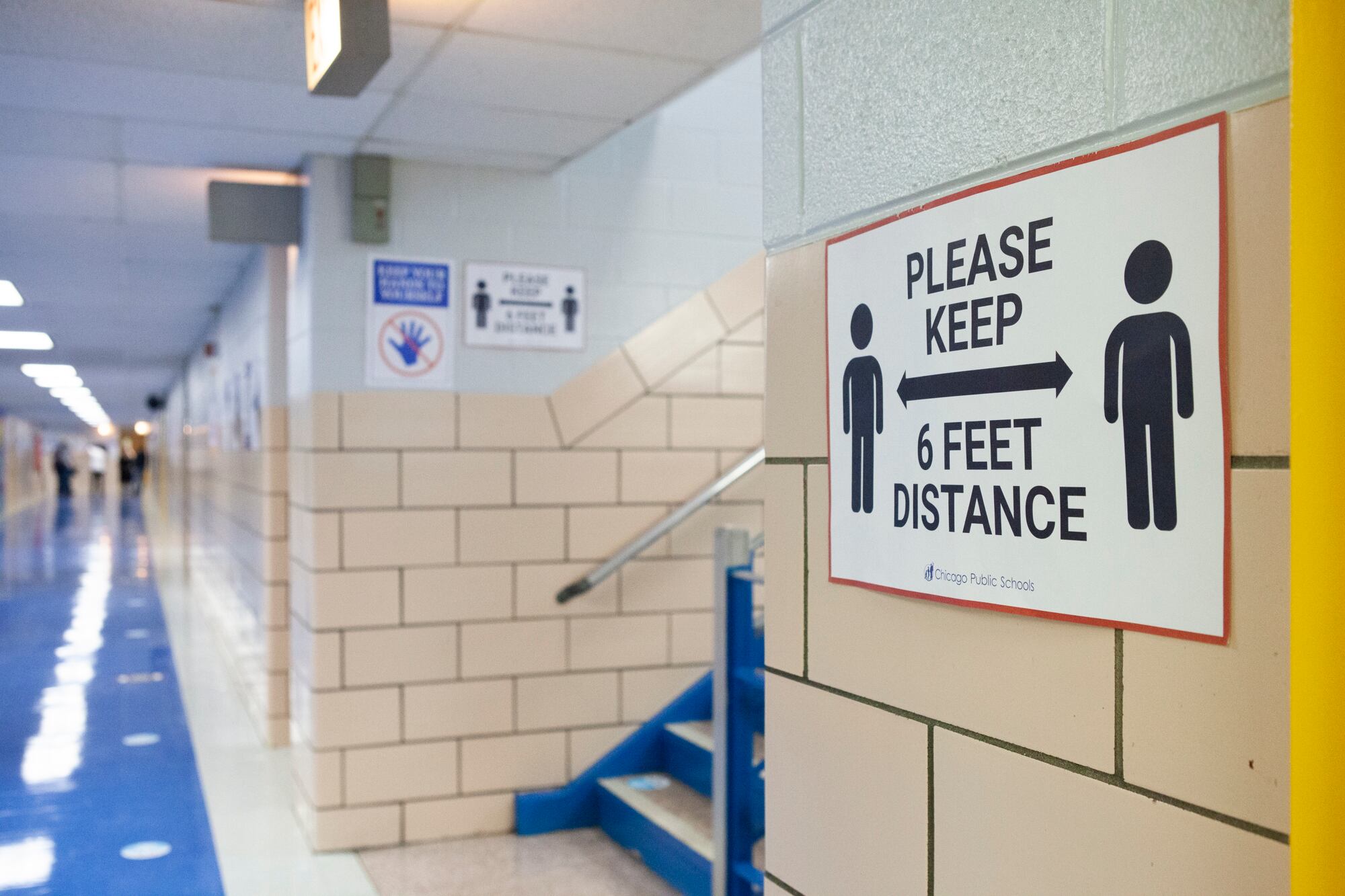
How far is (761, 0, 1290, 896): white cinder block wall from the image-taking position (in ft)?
2.55

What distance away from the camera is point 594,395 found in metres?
3.79

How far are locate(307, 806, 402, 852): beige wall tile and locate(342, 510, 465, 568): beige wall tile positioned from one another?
2.61ft

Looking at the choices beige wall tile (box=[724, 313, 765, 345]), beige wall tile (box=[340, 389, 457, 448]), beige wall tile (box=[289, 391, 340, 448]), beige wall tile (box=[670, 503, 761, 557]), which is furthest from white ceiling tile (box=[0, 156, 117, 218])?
beige wall tile (box=[670, 503, 761, 557])

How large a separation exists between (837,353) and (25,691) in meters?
5.94

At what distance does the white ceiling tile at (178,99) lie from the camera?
2.80m

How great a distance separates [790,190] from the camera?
132 centimetres

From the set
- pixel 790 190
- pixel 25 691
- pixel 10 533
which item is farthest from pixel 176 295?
pixel 10 533

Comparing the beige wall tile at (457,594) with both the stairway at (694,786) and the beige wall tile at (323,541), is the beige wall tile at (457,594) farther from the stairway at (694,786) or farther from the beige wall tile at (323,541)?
the stairway at (694,786)

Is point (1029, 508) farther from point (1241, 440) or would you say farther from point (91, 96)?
point (91, 96)

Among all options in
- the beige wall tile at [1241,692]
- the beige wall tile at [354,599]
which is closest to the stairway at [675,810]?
the beige wall tile at [354,599]

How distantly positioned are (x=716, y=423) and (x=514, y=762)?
Result: 1.38 metres

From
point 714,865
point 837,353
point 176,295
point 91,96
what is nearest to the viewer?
point 837,353

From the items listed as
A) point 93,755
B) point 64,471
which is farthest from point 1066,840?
point 64,471

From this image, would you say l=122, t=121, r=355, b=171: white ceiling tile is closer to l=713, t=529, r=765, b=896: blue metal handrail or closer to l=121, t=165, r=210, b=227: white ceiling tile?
l=121, t=165, r=210, b=227: white ceiling tile
